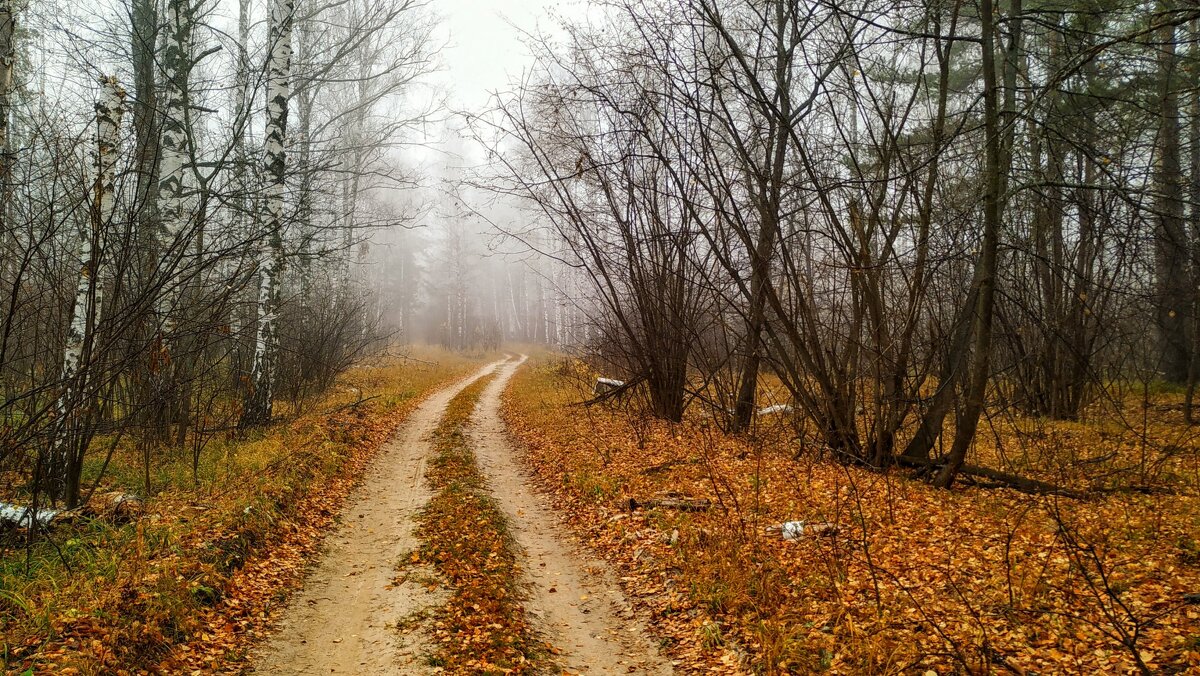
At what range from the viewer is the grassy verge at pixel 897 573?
151 inches

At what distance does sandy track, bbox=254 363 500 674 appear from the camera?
428 cm

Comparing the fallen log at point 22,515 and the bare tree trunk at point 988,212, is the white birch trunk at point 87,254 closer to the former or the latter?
the fallen log at point 22,515

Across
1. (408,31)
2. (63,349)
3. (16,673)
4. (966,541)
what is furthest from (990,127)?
(408,31)

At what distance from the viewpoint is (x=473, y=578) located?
555 centimetres

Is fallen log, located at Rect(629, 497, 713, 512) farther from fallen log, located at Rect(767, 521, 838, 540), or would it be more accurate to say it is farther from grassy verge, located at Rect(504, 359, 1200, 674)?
fallen log, located at Rect(767, 521, 838, 540)

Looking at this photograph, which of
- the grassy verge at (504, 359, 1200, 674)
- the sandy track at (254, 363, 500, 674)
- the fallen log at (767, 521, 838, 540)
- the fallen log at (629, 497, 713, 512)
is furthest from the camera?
the fallen log at (629, 497, 713, 512)

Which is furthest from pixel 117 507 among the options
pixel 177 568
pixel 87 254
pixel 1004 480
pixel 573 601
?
pixel 1004 480

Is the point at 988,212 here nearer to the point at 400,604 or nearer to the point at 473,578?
the point at 473,578

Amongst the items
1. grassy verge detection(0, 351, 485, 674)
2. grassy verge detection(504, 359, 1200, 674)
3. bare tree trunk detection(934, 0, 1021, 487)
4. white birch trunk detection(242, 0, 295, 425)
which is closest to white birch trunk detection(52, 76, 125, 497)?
grassy verge detection(0, 351, 485, 674)

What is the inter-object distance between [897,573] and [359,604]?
4.37 metres

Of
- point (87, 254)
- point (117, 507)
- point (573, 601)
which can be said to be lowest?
point (573, 601)

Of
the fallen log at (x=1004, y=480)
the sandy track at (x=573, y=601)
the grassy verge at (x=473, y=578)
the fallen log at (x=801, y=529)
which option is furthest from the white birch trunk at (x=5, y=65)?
the fallen log at (x=1004, y=480)

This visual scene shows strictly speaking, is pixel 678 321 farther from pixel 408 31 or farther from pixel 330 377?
pixel 408 31

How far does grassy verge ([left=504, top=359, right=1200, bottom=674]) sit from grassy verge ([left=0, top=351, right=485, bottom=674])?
3.06m
